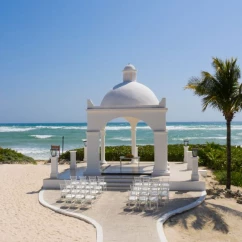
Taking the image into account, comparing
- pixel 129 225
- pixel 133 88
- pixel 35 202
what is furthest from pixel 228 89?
pixel 35 202

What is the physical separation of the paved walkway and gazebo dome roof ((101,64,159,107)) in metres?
5.23

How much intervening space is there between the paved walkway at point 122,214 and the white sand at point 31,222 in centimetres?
60

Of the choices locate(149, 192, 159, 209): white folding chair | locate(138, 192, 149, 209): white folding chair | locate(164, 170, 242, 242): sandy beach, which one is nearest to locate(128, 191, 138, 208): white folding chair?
locate(138, 192, 149, 209): white folding chair

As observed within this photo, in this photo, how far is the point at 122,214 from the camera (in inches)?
458

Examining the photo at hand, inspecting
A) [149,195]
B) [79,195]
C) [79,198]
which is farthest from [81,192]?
[149,195]

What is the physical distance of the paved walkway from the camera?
9.58 metres

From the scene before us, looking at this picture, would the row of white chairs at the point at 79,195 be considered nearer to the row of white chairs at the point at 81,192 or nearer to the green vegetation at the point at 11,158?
the row of white chairs at the point at 81,192

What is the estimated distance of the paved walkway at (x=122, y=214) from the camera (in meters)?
9.58

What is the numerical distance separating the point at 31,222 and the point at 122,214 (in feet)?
10.7

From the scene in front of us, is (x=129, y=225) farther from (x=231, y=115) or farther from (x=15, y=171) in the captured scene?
(x=15, y=171)

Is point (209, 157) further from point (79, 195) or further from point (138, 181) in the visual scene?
point (79, 195)

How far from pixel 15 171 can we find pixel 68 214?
11340mm

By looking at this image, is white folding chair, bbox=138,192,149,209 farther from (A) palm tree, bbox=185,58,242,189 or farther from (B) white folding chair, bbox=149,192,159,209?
(A) palm tree, bbox=185,58,242,189

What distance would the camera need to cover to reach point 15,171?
2167 cm
